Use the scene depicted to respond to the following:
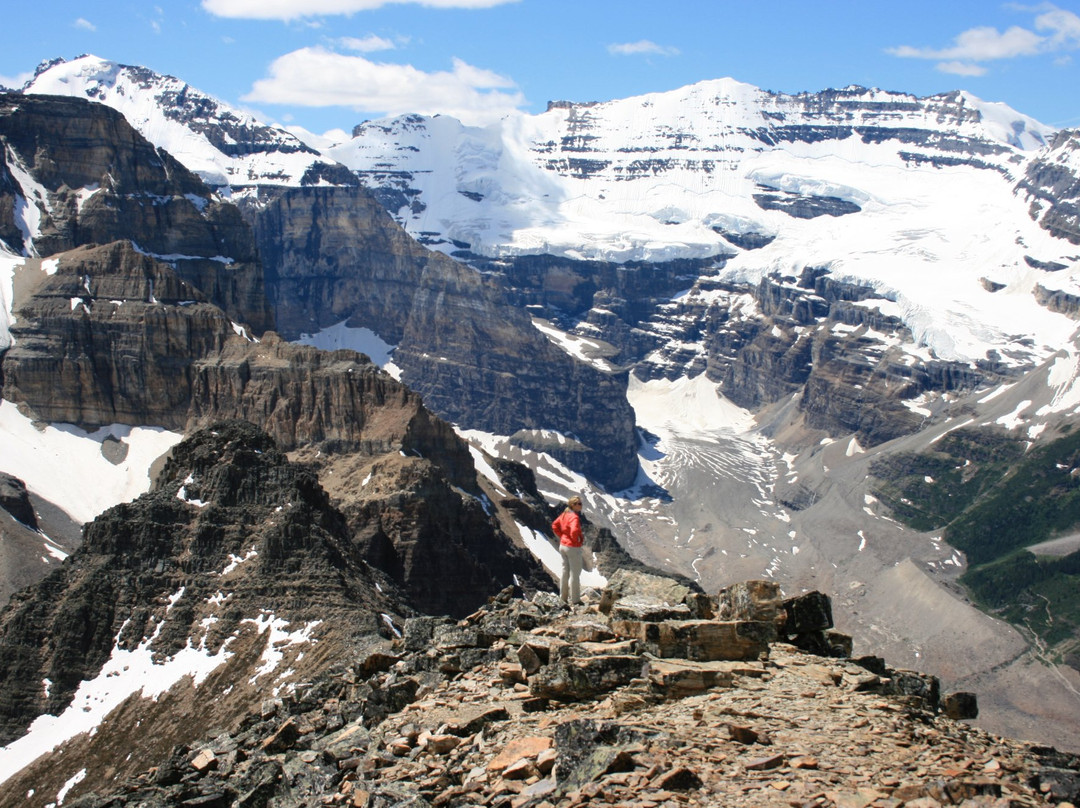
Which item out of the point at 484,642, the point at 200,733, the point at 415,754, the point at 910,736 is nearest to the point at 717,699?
the point at 910,736

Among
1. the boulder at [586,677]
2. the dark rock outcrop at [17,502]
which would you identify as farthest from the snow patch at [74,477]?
the boulder at [586,677]

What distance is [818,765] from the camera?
29.4 m

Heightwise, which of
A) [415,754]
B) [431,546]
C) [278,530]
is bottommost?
[431,546]

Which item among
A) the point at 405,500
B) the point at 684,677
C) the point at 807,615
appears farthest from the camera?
the point at 405,500

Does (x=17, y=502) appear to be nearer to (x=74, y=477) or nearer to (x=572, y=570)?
(x=74, y=477)

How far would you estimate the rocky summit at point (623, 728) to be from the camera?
28781mm

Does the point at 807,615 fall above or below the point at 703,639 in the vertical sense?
below

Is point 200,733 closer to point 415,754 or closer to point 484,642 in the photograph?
point 484,642

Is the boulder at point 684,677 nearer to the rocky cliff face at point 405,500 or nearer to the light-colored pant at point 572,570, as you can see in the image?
the light-colored pant at point 572,570

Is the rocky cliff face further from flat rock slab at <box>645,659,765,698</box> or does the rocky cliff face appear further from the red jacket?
flat rock slab at <box>645,659,765,698</box>

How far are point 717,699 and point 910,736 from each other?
5239 mm

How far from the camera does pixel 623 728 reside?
3111cm

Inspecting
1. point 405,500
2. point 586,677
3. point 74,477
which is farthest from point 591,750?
point 74,477

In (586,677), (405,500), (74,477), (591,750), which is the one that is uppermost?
(591,750)
